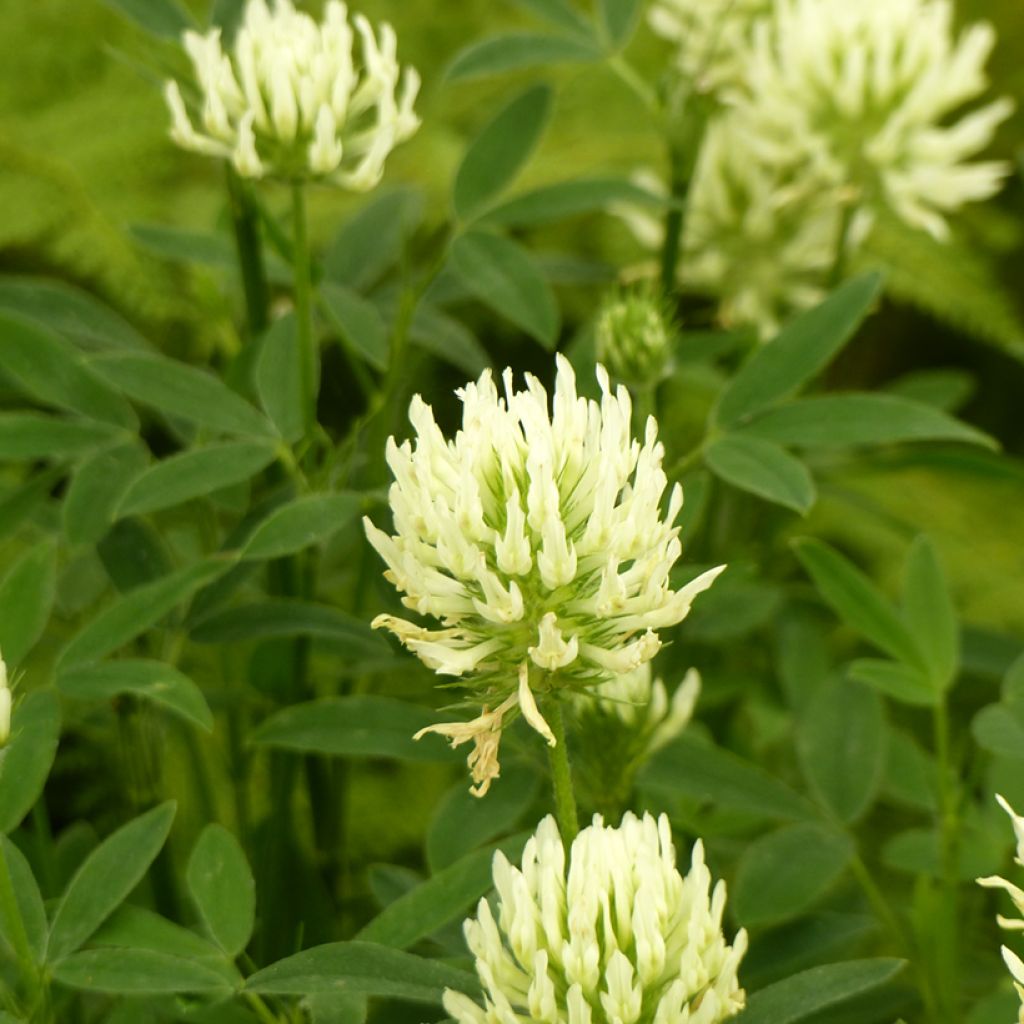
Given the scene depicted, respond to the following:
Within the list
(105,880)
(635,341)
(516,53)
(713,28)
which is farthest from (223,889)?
(713,28)

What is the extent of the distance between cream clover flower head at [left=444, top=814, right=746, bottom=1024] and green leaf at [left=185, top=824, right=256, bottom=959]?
15 centimetres

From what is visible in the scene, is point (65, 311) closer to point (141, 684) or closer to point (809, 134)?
point (141, 684)

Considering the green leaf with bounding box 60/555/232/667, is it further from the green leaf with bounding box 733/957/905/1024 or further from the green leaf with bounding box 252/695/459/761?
the green leaf with bounding box 733/957/905/1024

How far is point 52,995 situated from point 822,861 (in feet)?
1.32

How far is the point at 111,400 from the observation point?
97 centimetres

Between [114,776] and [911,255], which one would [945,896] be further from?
[911,255]

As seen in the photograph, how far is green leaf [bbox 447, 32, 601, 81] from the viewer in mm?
1071

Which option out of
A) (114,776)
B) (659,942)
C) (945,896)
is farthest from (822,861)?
(114,776)

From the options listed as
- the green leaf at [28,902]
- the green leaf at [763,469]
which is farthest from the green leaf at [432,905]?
the green leaf at [763,469]

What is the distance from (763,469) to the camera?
874 millimetres

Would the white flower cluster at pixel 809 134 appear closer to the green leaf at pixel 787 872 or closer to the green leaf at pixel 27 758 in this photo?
the green leaf at pixel 787 872

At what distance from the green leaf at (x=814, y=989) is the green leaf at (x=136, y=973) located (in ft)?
0.73

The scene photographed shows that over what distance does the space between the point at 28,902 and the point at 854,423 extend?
1.65ft

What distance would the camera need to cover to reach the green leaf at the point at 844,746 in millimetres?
931
